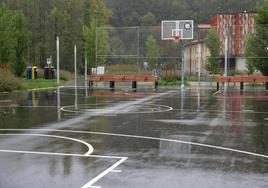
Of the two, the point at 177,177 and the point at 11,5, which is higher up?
the point at 11,5

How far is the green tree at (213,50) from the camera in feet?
154

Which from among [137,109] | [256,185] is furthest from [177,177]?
[137,109]

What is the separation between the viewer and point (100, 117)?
15.9 meters

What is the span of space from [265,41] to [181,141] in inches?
1041

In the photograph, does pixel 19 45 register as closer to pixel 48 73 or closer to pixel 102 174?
pixel 48 73

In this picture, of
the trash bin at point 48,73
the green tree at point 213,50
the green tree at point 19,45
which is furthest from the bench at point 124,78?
the trash bin at point 48,73

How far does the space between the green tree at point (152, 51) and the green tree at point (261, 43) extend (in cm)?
745

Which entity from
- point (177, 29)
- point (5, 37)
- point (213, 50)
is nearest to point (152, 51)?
point (177, 29)

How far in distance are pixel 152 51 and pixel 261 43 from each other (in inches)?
334

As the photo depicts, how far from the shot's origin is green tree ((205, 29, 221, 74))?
4681 centimetres

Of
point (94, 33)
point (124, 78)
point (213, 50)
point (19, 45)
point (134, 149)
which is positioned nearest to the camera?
point (134, 149)

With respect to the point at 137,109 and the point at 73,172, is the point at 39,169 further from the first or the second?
the point at 137,109

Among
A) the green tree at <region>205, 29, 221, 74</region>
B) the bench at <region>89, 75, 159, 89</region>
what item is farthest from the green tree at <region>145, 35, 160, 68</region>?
the green tree at <region>205, 29, 221, 74</region>

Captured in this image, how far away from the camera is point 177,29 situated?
3572cm
